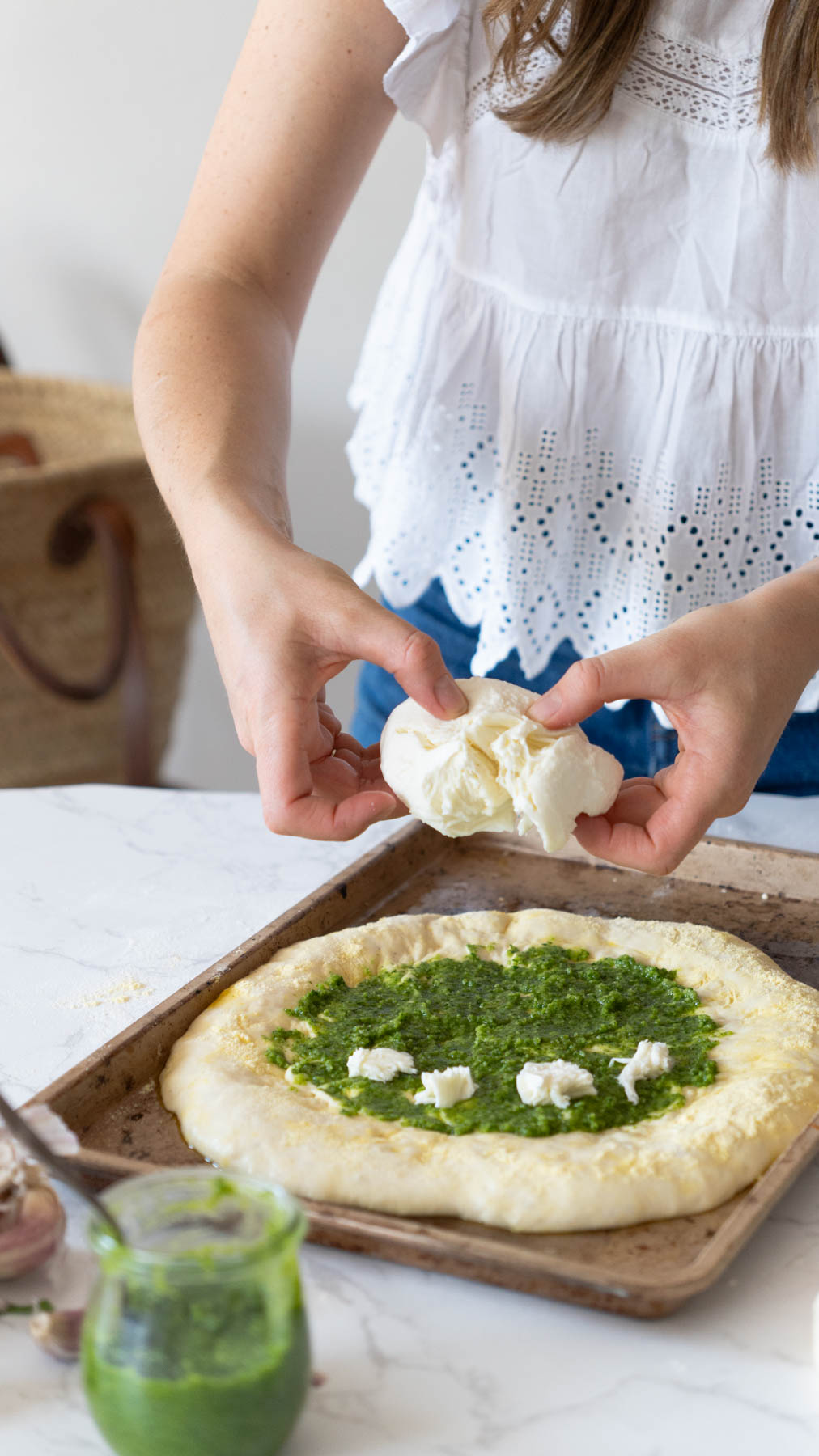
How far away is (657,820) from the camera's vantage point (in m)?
1.14

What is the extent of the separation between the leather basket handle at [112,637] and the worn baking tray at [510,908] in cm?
157

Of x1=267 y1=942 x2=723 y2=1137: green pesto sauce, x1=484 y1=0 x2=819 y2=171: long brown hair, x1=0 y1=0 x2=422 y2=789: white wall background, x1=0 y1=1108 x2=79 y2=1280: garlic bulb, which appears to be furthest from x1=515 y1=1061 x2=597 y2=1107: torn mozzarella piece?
x1=0 y1=0 x2=422 y2=789: white wall background

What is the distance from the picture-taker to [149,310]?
1.44 metres

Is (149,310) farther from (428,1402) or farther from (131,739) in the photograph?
(131,739)

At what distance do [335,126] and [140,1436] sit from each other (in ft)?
3.99

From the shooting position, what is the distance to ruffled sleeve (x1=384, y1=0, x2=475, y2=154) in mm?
1320

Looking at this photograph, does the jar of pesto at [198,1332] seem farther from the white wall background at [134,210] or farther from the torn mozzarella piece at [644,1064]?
the white wall background at [134,210]

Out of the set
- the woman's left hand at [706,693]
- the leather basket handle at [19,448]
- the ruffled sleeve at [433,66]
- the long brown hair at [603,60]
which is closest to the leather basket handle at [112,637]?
the leather basket handle at [19,448]

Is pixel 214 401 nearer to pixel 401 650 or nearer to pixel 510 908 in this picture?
pixel 401 650

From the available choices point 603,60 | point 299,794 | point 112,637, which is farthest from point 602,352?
point 112,637

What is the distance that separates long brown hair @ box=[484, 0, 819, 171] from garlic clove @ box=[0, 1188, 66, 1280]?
3.61 feet

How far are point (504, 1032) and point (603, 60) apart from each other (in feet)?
3.08

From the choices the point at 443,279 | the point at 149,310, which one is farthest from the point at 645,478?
the point at 149,310

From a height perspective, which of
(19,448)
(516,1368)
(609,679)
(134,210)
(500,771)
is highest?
(134,210)
